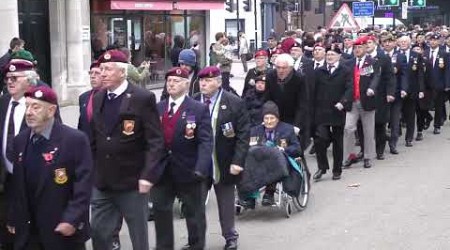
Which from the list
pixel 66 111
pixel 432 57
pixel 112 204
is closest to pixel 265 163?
pixel 112 204

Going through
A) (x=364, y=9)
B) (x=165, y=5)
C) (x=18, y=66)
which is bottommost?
(x=18, y=66)

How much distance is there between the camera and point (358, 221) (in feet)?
30.0

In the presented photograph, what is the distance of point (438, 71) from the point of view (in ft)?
55.6

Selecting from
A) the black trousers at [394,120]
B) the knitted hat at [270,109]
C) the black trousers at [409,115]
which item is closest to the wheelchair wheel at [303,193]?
the knitted hat at [270,109]

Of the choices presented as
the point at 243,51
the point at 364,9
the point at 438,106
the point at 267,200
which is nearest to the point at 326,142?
the point at 267,200

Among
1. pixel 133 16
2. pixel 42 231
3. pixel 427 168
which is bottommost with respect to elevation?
pixel 427 168

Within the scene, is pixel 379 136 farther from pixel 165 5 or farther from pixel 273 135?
pixel 165 5

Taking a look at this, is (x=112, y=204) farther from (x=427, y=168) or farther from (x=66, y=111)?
(x=66, y=111)

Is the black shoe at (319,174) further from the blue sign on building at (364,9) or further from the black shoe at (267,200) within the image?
the blue sign on building at (364,9)

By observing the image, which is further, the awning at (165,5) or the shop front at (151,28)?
the shop front at (151,28)

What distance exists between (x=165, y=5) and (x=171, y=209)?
59.8 ft

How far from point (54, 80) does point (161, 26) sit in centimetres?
609

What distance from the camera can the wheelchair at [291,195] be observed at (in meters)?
9.28

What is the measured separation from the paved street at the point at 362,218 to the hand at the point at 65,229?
2.72 metres
